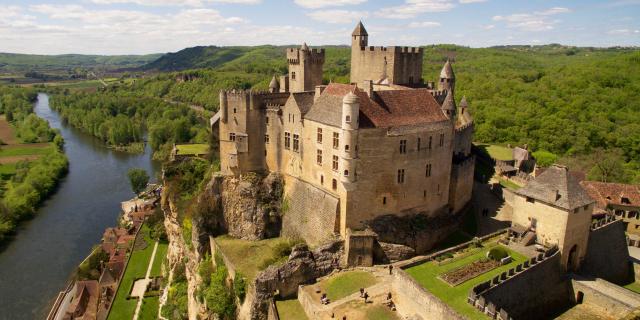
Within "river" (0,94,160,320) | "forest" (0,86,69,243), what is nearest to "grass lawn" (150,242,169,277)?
"river" (0,94,160,320)

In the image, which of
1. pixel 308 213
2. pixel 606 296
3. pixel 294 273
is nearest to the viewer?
pixel 606 296

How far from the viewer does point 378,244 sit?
30141 millimetres

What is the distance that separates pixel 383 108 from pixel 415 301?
12.6 metres

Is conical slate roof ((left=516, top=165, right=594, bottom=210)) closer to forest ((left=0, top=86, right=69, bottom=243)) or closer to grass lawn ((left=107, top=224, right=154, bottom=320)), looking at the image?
grass lawn ((left=107, top=224, right=154, bottom=320))

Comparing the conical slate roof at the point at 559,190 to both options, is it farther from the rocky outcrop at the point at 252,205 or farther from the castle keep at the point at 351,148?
the rocky outcrop at the point at 252,205

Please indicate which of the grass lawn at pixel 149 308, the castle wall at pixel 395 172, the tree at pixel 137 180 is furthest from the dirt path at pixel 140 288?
the castle wall at pixel 395 172

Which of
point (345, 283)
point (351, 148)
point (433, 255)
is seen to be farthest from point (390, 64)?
point (345, 283)

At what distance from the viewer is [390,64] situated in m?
39.6

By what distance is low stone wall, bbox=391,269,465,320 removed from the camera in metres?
22.5

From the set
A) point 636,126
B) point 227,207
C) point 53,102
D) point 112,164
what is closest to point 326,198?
point 227,207

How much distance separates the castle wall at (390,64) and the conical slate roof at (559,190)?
15.2m

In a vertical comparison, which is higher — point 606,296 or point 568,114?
point 568,114

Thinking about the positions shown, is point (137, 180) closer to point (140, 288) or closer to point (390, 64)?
point (140, 288)

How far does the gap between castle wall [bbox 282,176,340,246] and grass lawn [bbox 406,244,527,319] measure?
21.2ft
